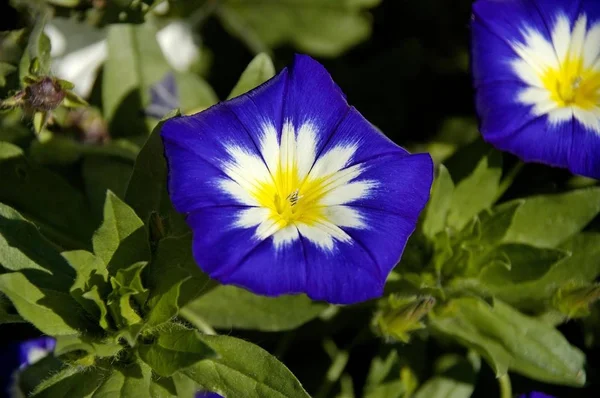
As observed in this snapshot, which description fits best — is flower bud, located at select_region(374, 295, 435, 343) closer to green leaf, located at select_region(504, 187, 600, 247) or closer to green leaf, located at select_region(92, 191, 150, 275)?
green leaf, located at select_region(504, 187, 600, 247)

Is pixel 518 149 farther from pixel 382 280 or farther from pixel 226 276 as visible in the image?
pixel 226 276

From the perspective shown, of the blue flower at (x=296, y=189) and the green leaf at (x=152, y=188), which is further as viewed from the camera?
the green leaf at (x=152, y=188)

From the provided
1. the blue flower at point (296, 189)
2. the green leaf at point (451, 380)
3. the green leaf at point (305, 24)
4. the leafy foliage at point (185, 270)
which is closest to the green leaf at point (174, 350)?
the leafy foliage at point (185, 270)

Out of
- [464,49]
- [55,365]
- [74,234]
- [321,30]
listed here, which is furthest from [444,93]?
[55,365]

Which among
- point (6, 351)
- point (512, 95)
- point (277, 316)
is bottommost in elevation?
point (6, 351)

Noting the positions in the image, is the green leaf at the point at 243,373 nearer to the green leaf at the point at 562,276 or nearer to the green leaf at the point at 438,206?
the green leaf at the point at 438,206

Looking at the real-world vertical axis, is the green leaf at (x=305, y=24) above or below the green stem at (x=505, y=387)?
above

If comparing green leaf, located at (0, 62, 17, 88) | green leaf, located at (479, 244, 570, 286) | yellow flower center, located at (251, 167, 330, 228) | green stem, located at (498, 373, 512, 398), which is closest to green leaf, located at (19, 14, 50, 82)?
green leaf, located at (0, 62, 17, 88)
